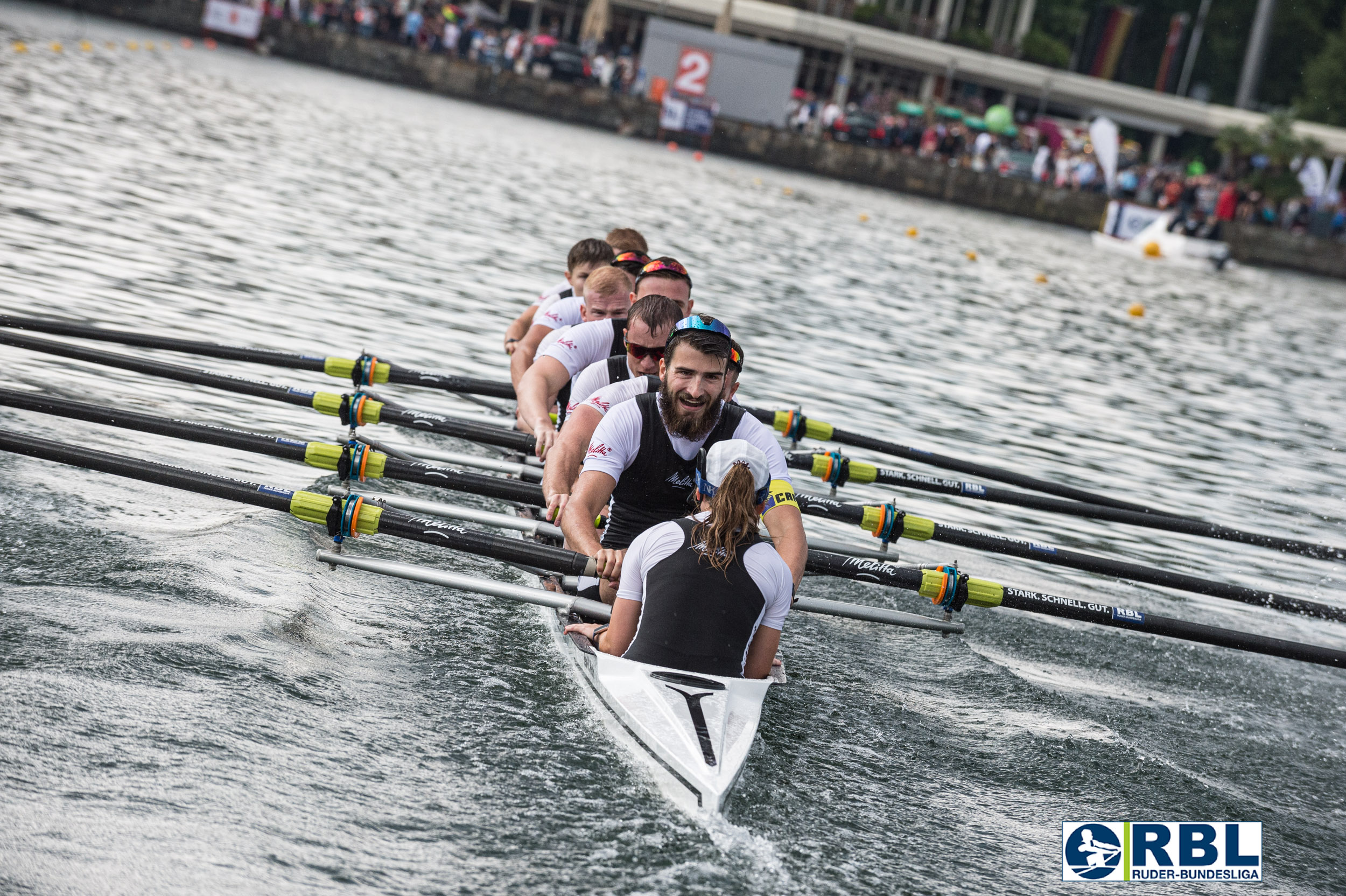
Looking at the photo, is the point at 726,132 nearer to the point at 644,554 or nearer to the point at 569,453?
the point at 569,453

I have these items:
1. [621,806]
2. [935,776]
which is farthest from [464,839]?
[935,776]

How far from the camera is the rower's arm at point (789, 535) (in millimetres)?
5066

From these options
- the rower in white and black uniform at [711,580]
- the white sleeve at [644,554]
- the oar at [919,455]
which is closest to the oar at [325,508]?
the white sleeve at [644,554]

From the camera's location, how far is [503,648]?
565cm

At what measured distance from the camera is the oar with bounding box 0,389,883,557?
225 inches

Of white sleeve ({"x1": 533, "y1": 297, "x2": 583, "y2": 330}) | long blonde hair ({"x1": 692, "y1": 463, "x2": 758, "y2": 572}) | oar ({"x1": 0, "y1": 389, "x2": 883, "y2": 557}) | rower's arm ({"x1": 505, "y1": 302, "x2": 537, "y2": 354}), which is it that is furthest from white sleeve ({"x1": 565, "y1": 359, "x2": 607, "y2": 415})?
rower's arm ({"x1": 505, "y1": 302, "x2": 537, "y2": 354})

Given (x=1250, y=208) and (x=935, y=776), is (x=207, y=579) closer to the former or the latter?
(x=935, y=776)

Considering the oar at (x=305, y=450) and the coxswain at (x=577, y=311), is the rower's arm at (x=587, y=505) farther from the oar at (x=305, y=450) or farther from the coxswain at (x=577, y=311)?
the coxswain at (x=577, y=311)

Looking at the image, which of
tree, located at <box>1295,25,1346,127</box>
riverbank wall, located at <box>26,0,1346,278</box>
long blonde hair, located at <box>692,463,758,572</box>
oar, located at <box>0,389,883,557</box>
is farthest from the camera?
tree, located at <box>1295,25,1346,127</box>

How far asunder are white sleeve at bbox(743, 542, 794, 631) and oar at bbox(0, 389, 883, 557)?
1374 mm

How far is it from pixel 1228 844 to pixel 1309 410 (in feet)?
40.7

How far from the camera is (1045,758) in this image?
5.43 metres

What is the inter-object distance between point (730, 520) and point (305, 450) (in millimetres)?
2509

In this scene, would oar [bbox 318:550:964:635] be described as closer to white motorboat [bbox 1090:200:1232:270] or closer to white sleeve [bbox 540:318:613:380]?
white sleeve [bbox 540:318:613:380]
